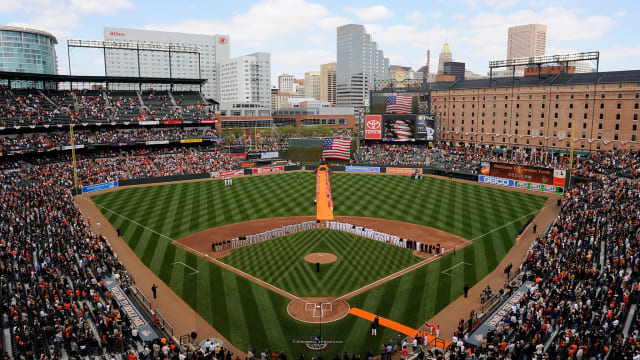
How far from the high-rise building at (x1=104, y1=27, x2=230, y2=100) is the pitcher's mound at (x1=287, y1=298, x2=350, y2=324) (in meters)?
144

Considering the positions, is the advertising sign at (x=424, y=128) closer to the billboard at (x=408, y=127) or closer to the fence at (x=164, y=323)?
the billboard at (x=408, y=127)

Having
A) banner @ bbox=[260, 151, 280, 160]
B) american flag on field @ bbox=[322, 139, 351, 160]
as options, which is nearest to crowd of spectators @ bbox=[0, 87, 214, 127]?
banner @ bbox=[260, 151, 280, 160]

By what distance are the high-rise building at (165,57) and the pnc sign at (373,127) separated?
323 feet

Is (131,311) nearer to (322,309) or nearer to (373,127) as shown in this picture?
(322,309)

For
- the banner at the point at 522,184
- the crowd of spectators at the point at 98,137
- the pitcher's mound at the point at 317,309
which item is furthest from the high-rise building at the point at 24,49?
the pitcher's mound at the point at 317,309

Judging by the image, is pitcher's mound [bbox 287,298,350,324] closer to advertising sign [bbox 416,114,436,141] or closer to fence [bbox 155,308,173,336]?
fence [bbox 155,308,173,336]

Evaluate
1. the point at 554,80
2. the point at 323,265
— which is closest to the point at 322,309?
the point at 323,265

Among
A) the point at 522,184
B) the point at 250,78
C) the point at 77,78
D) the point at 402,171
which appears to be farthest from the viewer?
the point at 250,78

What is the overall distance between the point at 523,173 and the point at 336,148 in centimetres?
2901

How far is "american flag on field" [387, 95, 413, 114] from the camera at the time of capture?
73062mm

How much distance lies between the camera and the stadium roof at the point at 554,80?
2351 inches

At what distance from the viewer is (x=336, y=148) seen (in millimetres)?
71312

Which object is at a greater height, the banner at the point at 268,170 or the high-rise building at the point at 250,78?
the high-rise building at the point at 250,78

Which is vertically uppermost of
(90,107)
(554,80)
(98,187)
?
(554,80)
